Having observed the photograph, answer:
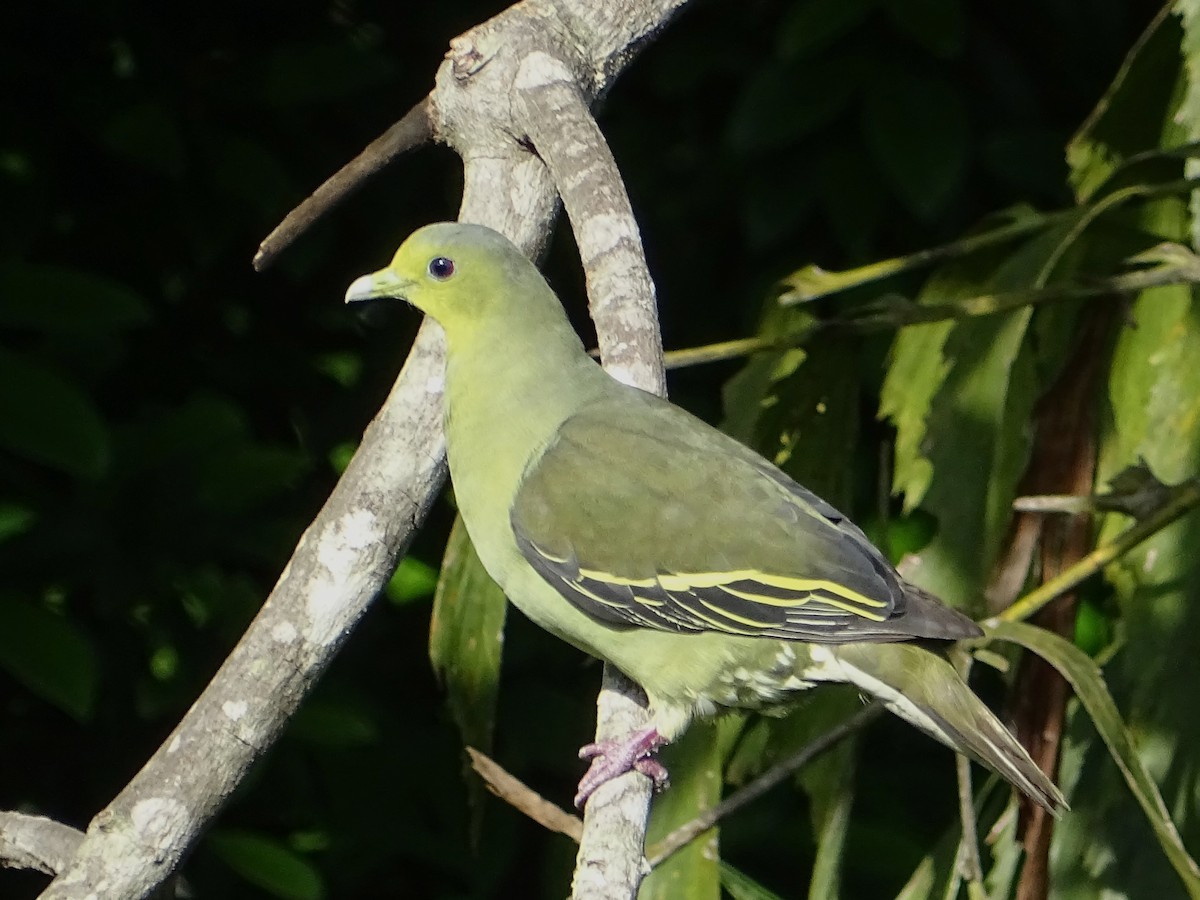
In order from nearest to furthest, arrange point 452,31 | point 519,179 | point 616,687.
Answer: point 616,687
point 519,179
point 452,31

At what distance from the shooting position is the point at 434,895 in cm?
366

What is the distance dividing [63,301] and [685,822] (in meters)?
1.61

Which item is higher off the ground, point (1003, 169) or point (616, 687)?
point (1003, 169)

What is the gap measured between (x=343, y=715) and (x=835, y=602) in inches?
56.7

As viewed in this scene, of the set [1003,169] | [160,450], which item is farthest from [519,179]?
[1003,169]

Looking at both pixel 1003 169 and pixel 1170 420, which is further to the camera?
pixel 1003 169

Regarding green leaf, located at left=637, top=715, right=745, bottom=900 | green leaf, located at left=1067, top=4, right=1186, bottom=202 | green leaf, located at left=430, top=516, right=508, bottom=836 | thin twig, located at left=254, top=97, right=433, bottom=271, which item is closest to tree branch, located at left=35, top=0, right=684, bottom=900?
thin twig, located at left=254, top=97, right=433, bottom=271

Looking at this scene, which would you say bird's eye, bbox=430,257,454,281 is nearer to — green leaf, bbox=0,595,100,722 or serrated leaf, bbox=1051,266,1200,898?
green leaf, bbox=0,595,100,722

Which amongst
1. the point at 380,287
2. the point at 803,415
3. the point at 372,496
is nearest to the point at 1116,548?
the point at 803,415

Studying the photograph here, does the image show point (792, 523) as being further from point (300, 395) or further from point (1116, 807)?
point (300, 395)

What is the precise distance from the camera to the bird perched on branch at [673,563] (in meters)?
2.15

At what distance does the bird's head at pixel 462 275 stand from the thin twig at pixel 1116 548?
92 cm

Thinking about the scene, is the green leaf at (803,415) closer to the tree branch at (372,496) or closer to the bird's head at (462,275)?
the tree branch at (372,496)

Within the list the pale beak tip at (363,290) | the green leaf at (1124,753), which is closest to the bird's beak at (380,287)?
the pale beak tip at (363,290)
